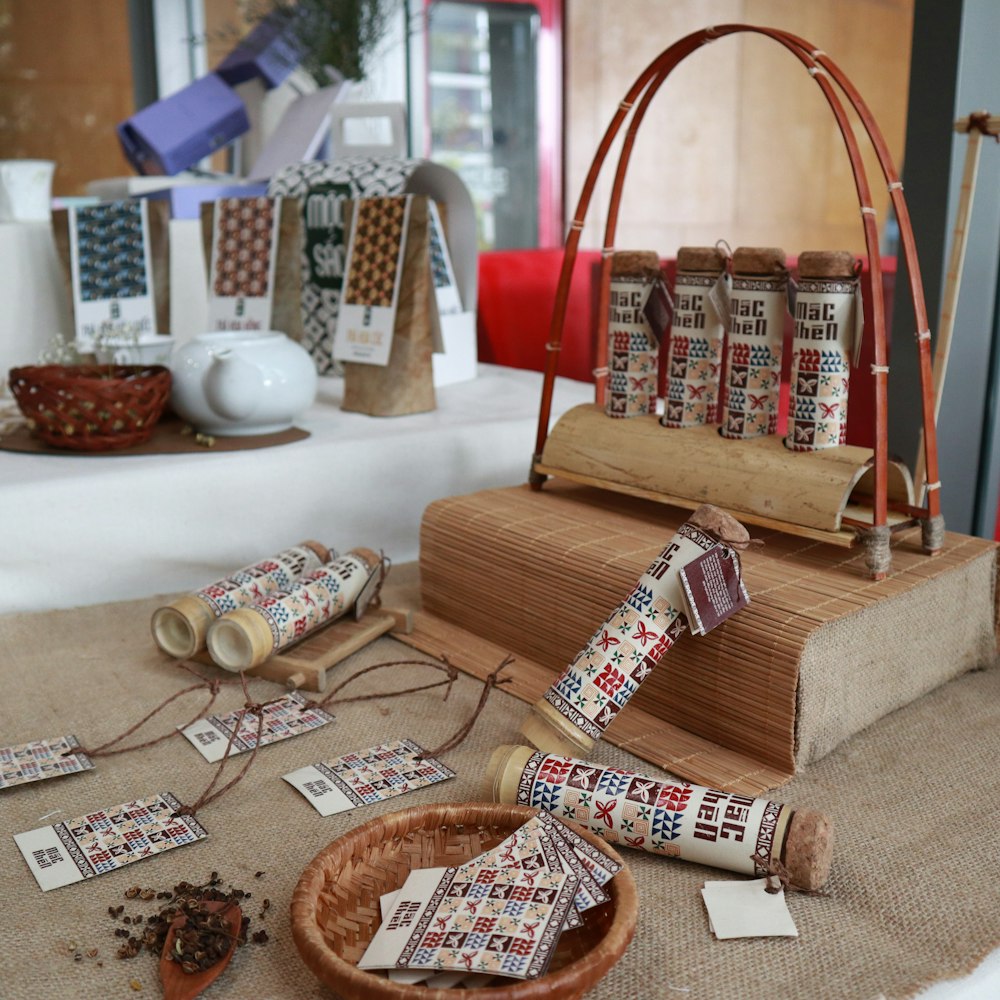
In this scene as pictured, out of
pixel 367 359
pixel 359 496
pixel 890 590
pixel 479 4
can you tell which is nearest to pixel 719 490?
pixel 890 590

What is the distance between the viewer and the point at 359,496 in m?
1.39

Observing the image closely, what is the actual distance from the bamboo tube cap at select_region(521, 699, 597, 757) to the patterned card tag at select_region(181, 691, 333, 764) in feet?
0.71

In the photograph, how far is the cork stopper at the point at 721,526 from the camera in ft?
2.63

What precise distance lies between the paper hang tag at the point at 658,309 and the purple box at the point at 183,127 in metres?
1.51

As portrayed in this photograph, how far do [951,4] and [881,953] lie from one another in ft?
3.18

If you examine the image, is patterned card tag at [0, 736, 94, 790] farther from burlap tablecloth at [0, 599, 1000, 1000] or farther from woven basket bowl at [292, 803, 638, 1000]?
woven basket bowl at [292, 803, 638, 1000]

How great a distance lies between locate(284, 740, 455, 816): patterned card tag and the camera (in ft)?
2.64

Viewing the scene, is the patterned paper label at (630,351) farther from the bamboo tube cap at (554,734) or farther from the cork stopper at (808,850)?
the cork stopper at (808,850)

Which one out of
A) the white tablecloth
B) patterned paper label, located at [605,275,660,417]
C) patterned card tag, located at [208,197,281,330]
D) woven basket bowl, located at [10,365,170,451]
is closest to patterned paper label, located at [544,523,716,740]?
patterned paper label, located at [605,275,660,417]

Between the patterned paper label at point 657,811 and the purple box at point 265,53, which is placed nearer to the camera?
the patterned paper label at point 657,811

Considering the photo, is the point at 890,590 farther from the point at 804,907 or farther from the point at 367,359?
the point at 367,359

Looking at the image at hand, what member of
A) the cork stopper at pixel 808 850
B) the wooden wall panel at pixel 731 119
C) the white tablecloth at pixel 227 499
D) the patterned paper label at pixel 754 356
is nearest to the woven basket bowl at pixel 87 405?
the white tablecloth at pixel 227 499

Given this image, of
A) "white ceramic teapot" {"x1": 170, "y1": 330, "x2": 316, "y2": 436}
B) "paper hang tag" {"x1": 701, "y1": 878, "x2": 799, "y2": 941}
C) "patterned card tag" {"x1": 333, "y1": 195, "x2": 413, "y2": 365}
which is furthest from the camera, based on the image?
"patterned card tag" {"x1": 333, "y1": 195, "x2": 413, "y2": 365}

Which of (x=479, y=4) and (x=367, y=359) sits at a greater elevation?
(x=479, y=4)
